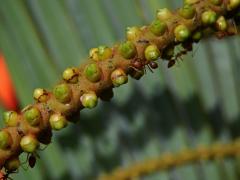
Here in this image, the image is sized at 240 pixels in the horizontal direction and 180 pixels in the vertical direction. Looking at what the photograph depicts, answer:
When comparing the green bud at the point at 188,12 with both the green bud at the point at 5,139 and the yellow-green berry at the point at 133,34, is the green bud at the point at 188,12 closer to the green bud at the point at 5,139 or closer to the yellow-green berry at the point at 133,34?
the yellow-green berry at the point at 133,34

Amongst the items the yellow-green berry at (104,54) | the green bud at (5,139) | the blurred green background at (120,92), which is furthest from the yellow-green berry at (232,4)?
the blurred green background at (120,92)

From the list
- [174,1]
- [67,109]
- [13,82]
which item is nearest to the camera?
[67,109]

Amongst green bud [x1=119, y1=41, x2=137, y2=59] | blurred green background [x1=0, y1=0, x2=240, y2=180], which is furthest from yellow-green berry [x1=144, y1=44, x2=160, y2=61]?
blurred green background [x1=0, y1=0, x2=240, y2=180]

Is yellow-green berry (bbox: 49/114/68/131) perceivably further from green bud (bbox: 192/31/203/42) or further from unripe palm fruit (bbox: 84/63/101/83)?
green bud (bbox: 192/31/203/42)

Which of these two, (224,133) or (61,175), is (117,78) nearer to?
(61,175)

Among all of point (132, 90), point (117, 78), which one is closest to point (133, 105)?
point (132, 90)

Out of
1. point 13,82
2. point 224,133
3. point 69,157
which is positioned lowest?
point 224,133
